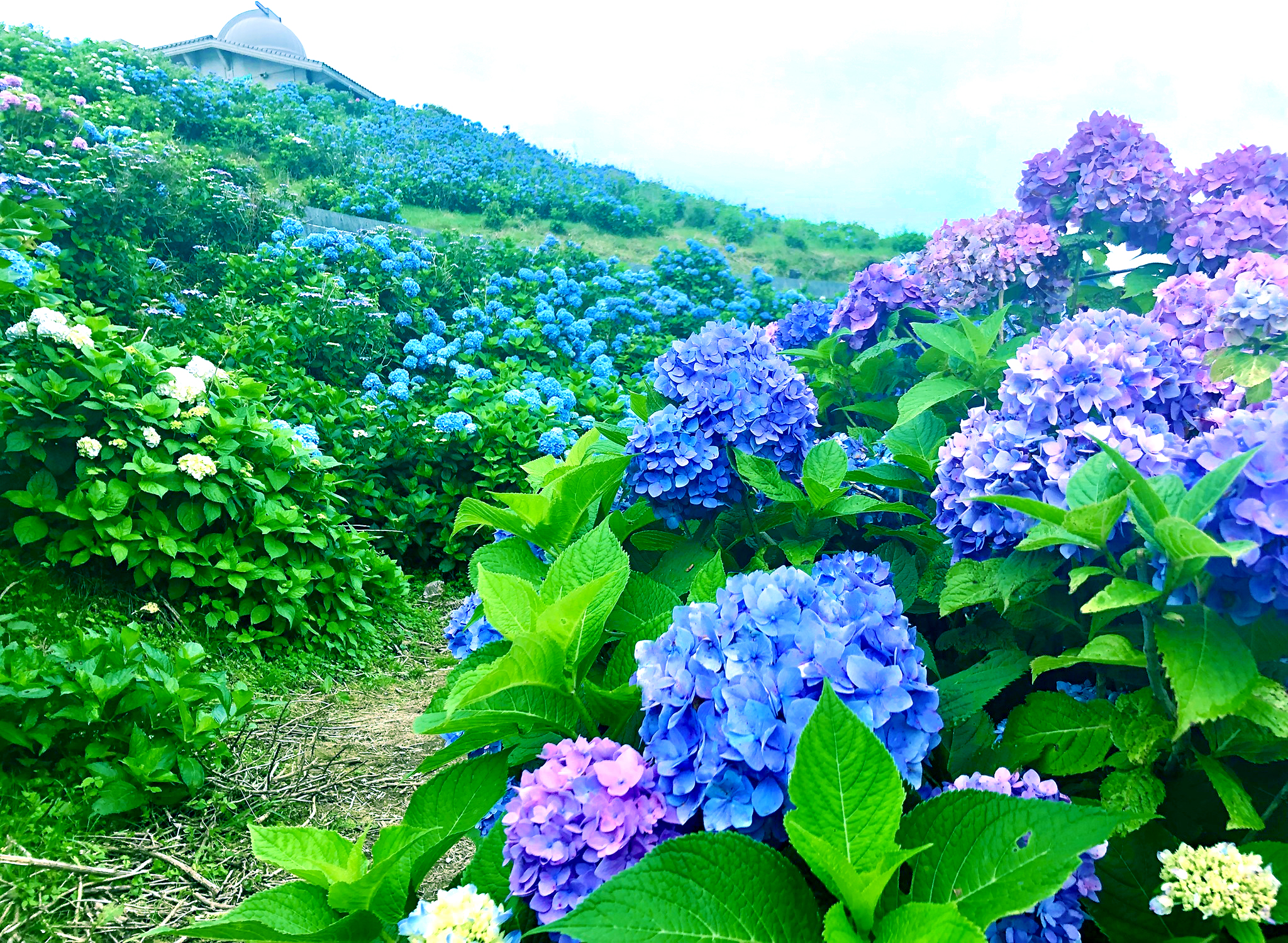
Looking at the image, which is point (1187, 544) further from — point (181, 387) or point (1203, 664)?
point (181, 387)

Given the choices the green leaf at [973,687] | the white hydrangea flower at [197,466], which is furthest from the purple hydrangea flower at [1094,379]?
the white hydrangea flower at [197,466]

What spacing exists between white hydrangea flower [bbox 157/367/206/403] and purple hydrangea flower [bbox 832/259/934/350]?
2.64m

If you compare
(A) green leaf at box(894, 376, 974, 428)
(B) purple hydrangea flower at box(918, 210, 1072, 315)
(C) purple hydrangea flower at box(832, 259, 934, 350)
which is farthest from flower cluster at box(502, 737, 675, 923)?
(B) purple hydrangea flower at box(918, 210, 1072, 315)

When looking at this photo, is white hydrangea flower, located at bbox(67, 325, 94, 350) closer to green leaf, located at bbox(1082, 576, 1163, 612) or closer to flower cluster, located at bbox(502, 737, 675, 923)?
flower cluster, located at bbox(502, 737, 675, 923)

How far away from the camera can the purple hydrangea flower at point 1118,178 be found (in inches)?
105

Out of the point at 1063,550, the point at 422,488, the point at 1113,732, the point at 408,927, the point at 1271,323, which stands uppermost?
the point at 1271,323

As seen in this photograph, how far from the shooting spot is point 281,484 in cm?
378

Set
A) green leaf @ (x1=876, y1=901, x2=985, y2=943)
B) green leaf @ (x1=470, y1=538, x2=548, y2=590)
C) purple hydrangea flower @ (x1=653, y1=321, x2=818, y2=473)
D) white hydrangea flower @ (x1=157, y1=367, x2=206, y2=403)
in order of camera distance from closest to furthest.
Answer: green leaf @ (x1=876, y1=901, x2=985, y2=943), green leaf @ (x1=470, y1=538, x2=548, y2=590), purple hydrangea flower @ (x1=653, y1=321, x2=818, y2=473), white hydrangea flower @ (x1=157, y1=367, x2=206, y2=403)

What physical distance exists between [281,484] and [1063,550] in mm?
3410

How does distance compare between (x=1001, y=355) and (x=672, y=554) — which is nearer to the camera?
(x=672, y=554)

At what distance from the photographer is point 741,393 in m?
1.70

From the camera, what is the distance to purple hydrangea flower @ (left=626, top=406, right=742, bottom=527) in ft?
5.44

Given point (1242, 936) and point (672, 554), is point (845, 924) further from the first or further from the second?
point (672, 554)

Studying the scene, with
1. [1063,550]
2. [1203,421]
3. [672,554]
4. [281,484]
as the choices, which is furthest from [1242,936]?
[281,484]
